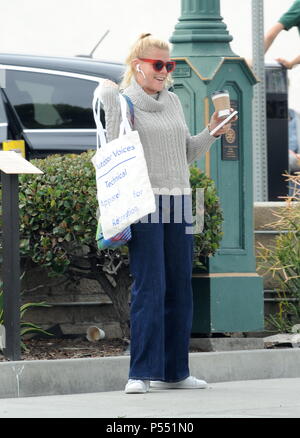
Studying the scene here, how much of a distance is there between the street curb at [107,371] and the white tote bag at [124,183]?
2.99 feet

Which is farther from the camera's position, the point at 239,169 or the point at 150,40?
the point at 239,169

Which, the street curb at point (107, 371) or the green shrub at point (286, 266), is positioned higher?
the green shrub at point (286, 266)

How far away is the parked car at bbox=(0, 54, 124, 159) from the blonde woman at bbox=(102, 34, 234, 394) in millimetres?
3860

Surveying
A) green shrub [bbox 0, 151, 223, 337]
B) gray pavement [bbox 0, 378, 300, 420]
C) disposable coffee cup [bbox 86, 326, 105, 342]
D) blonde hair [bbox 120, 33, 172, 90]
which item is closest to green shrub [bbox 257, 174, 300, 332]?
green shrub [bbox 0, 151, 223, 337]

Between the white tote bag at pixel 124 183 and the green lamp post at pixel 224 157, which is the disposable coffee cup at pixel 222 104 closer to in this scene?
the white tote bag at pixel 124 183

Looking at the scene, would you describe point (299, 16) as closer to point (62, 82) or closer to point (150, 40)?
point (62, 82)

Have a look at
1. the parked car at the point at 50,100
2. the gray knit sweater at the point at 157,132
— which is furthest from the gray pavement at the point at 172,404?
the parked car at the point at 50,100

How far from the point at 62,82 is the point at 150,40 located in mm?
4206

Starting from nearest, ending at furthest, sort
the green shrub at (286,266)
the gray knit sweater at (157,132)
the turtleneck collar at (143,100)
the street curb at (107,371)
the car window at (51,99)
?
the gray knit sweater at (157,132) < the turtleneck collar at (143,100) < the street curb at (107,371) < the green shrub at (286,266) < the car window at (51,99)

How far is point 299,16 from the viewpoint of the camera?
12.5 m

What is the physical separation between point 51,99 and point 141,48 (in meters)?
4.17

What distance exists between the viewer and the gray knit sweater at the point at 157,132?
292 inches

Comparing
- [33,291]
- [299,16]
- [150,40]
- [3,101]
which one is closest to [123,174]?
[150,40]

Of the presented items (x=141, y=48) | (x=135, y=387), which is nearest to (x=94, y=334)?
(x=135, y=387)
